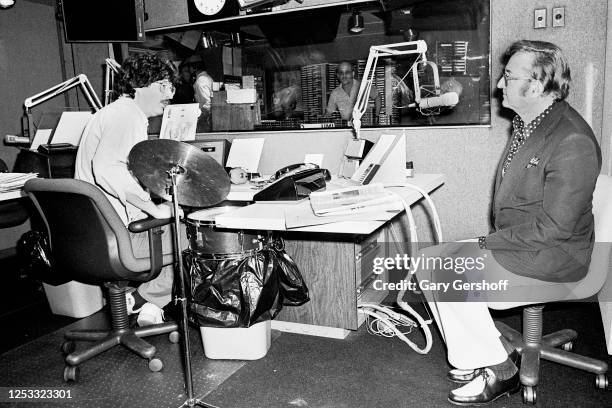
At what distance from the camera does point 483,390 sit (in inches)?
72.6

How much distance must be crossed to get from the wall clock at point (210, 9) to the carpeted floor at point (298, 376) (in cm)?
212

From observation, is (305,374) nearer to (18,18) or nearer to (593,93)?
(593,93)

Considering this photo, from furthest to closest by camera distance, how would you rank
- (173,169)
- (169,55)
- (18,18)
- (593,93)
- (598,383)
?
1. (18,18)
2. (169,55)
3. (593,93)
4. (598,383)
5. (173,169)

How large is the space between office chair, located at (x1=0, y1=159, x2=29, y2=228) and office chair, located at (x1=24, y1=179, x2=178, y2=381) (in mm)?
1576

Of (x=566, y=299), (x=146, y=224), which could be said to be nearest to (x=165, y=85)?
(x=146, y=224)

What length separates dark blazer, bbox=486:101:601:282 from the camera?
1.66m

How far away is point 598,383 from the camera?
1.90m

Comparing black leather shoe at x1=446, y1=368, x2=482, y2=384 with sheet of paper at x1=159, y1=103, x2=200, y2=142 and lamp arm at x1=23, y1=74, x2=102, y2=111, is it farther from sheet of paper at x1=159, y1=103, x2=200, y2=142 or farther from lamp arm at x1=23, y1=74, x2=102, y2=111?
lamp arm at x1=23, y1=74, x2=102, y2=111

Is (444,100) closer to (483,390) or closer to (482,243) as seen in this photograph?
(482,243)

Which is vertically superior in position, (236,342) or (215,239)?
(215,239)

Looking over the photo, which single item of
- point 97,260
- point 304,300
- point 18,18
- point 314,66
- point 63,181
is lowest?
point 304,300

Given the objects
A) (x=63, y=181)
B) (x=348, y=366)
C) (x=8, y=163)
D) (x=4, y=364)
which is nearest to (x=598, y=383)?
(x=348, y=366)

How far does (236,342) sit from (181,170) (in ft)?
2.97

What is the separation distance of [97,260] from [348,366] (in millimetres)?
1190
